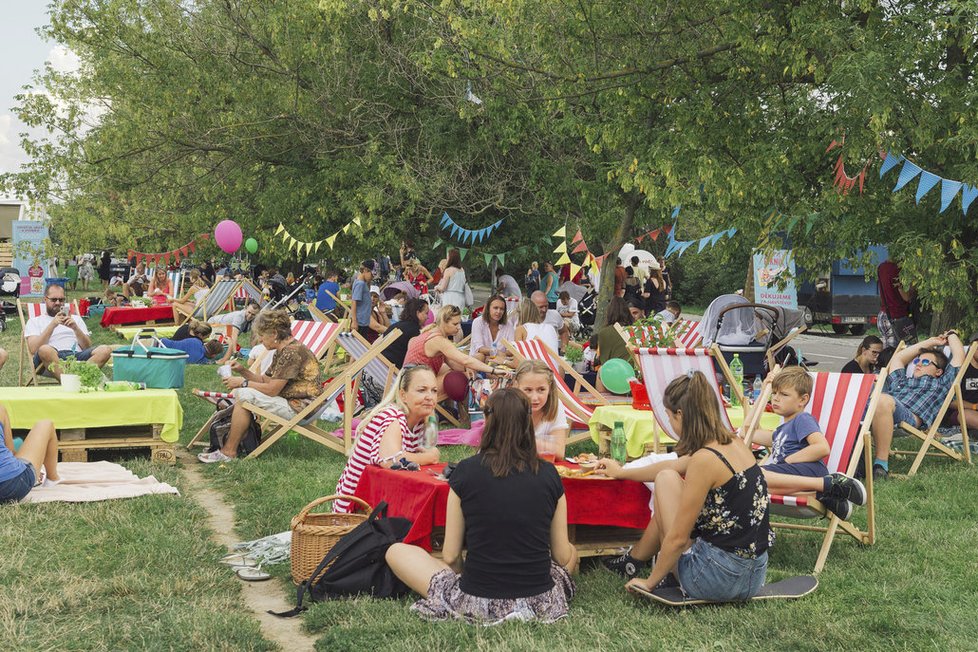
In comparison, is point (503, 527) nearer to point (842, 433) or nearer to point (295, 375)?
point (842, 433)

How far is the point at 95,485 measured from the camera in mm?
7215

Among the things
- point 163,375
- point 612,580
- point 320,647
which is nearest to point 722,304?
point 163,375

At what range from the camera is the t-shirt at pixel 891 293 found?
11.3m

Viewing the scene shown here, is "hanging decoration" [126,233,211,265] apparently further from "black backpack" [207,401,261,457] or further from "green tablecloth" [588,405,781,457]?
"green tablecloth" [588,405,781,457]

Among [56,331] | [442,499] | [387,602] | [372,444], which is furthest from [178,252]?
[387,602]

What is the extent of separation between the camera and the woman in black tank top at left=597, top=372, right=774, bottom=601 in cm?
475

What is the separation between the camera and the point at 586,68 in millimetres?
12992

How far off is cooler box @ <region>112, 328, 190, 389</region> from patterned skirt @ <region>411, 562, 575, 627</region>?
785 cm

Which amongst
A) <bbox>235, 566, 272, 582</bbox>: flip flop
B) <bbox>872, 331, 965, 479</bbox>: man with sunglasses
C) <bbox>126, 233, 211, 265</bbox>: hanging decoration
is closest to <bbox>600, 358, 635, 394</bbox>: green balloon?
<bbox>872, 331, 965, 479</bbox>: man with sunglasses

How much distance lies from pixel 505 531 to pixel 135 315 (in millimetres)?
18252

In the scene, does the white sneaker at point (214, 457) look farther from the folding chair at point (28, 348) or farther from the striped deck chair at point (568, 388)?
the folding chair at point (28, 348)

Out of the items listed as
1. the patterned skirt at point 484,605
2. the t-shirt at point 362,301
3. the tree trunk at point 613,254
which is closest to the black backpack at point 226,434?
the patterned skirt at point 484,605

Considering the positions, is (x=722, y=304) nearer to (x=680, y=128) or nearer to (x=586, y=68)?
(x=680, y=128)

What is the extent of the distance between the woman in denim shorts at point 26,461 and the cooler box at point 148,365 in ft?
14.7
